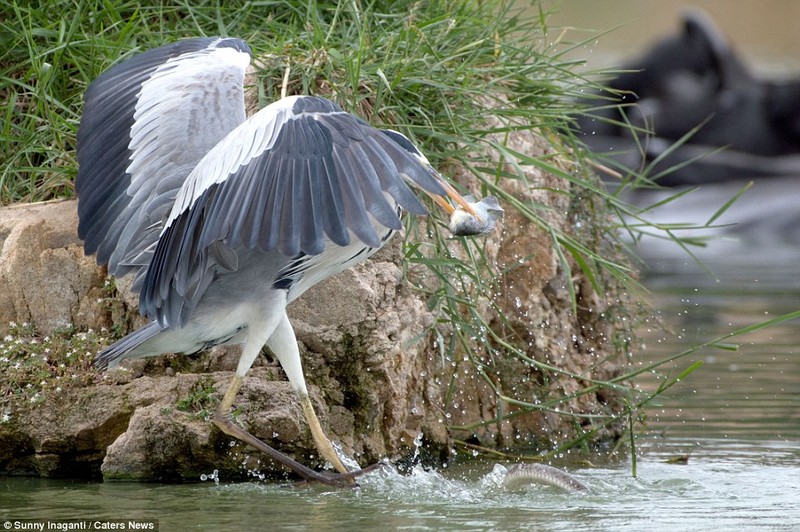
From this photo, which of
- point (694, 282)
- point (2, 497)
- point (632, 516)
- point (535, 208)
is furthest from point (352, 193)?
point (694, 282)

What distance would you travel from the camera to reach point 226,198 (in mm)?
3893

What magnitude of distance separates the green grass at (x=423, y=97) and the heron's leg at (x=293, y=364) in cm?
70

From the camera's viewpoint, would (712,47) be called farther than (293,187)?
Yes

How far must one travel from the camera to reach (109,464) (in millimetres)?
4641

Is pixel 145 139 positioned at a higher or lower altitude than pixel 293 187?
higher

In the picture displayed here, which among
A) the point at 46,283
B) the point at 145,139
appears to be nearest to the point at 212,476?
the point at 46,283

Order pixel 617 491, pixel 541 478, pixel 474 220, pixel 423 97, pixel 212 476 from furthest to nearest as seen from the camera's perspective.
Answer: pixel 423 97
pixel 212 476
pixel 617 491
pixel 541 478
pixel 474 220

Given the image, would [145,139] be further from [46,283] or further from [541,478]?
[541,478]

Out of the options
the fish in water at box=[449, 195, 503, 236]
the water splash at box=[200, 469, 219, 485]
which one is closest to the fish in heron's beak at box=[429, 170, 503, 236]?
the fish in water at box=[449, 195, 503, 236]

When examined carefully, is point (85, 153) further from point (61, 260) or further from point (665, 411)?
point (665, 411)

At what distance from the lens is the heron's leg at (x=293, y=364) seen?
14.9 feet

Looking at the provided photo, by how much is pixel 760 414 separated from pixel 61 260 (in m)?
3.29

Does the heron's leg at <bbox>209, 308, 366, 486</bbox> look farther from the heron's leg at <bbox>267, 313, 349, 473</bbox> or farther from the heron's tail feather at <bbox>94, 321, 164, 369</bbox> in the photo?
the heron's tail feather at <bbox>94, 321, 164, 369</bbox>

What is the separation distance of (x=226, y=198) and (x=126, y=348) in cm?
88
